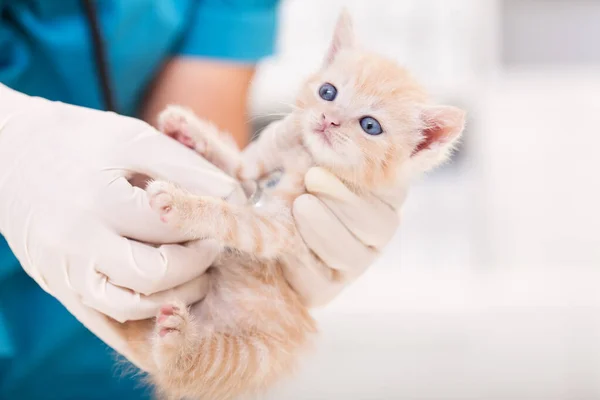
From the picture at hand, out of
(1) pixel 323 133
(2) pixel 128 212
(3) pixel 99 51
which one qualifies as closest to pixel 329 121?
(1) pixel 323 133

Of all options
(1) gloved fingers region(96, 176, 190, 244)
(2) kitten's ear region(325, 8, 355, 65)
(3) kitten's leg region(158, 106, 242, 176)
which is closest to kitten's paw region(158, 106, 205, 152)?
(3) kitten's leg region(158, 106, 242, 176)

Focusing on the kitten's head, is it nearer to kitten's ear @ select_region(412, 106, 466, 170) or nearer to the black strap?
kitten's ear @ select_region(412, 106, 466, 170)

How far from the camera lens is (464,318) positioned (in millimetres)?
2303

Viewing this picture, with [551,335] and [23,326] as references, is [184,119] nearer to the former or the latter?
[23,326]

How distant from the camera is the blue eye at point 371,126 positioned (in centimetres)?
111

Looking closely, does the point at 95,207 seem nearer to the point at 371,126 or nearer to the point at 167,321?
the point at 167,321

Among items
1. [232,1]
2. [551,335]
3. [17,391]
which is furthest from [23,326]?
[551,335]

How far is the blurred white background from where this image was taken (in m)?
2.28

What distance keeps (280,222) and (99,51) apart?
2.02ft

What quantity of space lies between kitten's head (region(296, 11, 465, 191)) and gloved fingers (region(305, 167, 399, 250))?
0.10ft

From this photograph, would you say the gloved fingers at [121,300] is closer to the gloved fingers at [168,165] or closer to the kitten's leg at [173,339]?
the kitten's leg at [173,339]

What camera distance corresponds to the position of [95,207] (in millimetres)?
1042

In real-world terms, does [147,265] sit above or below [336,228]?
below

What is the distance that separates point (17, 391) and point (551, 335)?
1850 millimetres
